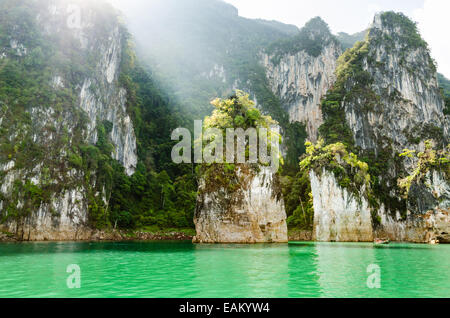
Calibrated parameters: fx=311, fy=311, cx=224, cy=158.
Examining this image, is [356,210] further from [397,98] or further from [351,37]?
[351,37]

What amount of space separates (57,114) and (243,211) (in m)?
26.8

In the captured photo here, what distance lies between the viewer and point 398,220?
4144 centimetres

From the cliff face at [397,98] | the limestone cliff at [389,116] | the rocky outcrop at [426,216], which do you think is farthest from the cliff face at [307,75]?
the rocky outcrop at [426,216]

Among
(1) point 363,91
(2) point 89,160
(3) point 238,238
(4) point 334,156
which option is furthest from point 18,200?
(1) point 363,91

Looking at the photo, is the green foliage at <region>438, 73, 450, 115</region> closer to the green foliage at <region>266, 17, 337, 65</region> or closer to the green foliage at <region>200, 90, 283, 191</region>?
the green foliage at <region>266, 17, 337, 65</region>

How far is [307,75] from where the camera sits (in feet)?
229

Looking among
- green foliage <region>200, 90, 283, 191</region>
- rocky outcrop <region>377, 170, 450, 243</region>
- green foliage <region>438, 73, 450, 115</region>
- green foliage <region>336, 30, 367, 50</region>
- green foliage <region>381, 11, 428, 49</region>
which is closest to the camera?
green foliage <region>200, 90, 283, 191</region>

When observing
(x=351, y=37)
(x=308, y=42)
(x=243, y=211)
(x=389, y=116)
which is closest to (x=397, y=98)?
(x=389, y=116)

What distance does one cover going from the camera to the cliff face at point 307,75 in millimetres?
67625

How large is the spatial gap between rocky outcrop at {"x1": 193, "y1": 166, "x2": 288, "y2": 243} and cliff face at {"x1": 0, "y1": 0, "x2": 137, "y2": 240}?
1765cm

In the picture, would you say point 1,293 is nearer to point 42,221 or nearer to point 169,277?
point 169,277

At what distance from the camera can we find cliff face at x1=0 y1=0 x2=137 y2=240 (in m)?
32.3

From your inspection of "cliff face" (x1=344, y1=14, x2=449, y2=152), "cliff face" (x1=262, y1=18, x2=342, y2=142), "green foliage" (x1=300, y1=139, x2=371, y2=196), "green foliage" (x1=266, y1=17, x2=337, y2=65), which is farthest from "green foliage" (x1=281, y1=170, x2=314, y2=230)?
"green foliage" (x1=266, y1=17, x2=337, y2=65)
